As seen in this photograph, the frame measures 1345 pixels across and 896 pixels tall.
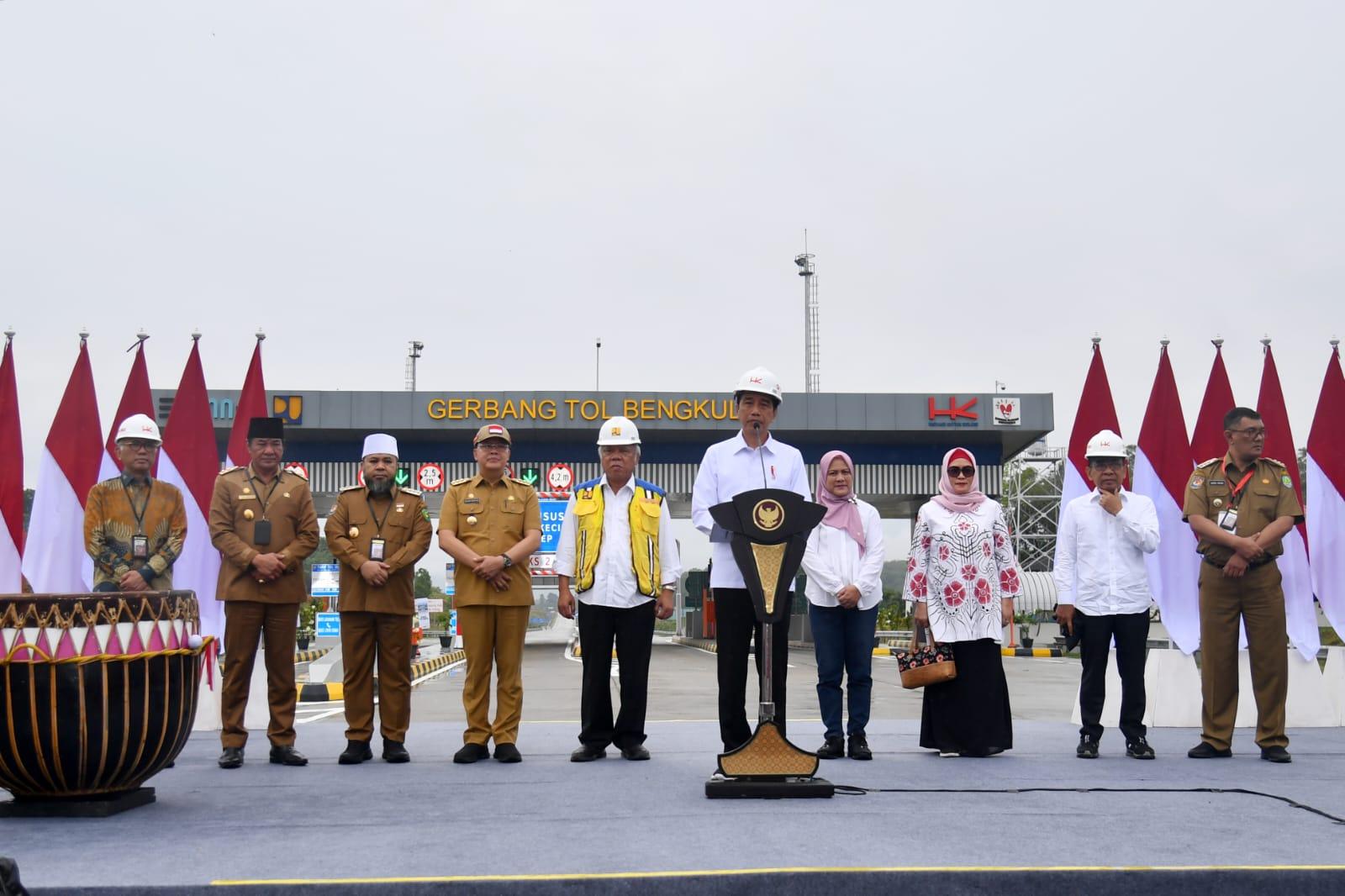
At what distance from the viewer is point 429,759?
22.6 feet

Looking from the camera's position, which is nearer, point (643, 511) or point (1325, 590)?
point (643, 511)

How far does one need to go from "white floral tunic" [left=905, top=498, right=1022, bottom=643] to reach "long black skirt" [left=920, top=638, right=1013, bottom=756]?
123 millimetres

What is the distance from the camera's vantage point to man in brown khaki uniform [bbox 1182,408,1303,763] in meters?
7.07

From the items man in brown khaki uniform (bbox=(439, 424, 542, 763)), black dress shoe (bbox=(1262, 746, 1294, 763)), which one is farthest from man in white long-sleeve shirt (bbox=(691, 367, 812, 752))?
black dress shoe (bbox=(1262, 746, 1294, 763))

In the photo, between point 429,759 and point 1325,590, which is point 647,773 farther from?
point 1325,590

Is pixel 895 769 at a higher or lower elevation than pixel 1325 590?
lower

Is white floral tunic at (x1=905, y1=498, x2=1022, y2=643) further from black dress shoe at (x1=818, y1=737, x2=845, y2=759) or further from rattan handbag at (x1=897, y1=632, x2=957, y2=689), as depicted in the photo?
black dress shoe at (x1=818, y1=737, x2=845, y2=759)

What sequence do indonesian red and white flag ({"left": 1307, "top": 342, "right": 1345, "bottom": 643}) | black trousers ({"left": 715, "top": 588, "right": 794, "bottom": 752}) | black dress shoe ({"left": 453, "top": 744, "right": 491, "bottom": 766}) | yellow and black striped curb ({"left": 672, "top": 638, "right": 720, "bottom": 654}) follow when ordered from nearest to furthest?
black trousers ({"left": 715, "top": 588, "right": 794, "bottom": 752}) → black dress shoe ({"left": 453, "top": 744, "right": 491, "bottom": 766}) → indonesian red and white flag ({"left": 1307, "top": 342, "right": 1345, "bottom": 643}) → yellow and black striped curb ({"left": 672, "top": 638, "right": 720, "bottom": 654})

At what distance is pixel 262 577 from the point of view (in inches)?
274

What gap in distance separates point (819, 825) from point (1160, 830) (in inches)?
45.8

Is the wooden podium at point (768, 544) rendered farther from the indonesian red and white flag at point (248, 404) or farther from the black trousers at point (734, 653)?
the indonesian red and white flag at point (248, 404)

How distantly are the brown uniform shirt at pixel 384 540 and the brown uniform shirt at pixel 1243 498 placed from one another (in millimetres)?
4466

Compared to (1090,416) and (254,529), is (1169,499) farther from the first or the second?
(254,529)

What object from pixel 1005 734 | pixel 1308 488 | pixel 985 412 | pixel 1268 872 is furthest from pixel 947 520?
pixel 985 412
